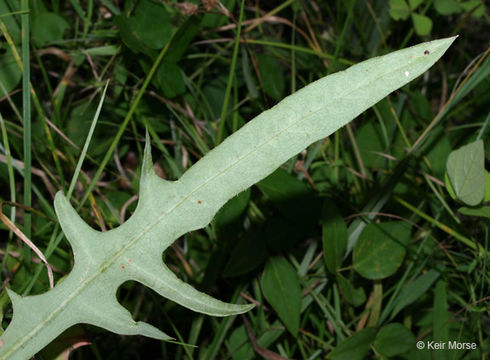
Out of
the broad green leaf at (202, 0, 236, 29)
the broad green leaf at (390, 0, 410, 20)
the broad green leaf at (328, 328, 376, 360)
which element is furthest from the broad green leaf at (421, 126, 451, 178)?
the broad green leaf at (202, 0, 236, 29)

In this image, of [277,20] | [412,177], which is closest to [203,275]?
[412,177]

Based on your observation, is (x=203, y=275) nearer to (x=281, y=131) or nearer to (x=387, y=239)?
(x=387, y=239)

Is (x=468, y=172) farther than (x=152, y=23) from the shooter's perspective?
No

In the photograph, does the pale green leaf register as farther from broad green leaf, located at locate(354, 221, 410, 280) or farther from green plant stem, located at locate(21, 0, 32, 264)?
green plant stem, located at locate(21, 0, 32, 264)

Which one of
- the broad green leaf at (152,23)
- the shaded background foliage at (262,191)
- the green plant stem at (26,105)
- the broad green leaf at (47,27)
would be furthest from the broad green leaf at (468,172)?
the broad green leaf at (47,27)

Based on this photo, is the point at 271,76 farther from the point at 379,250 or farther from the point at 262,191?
the point at 379,250

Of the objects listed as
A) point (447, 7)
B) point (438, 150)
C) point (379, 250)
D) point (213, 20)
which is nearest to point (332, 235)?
point (379, 250)

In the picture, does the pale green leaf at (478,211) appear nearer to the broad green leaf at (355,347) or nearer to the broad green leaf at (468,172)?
the broad green leaf at (468,172)

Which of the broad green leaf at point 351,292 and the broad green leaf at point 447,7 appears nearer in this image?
the broad green leaf at point 351,292
